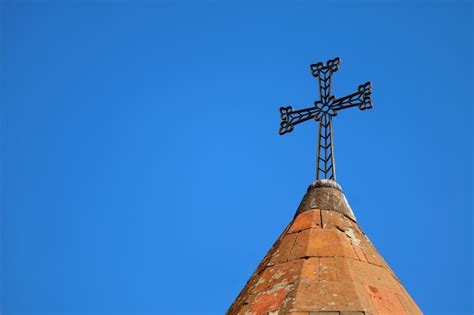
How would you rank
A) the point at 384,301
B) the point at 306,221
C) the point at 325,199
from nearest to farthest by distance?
the point at 384,301 < the point at 306,221 < the point at 325,199

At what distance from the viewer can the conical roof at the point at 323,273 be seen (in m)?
3.27

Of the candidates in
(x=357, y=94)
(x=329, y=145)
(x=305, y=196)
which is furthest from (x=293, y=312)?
(x=357, y=94)

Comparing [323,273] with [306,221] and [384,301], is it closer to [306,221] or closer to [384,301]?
[384,301]

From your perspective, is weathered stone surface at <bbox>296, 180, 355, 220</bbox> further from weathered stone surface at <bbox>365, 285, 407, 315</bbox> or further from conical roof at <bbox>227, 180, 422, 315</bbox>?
weathered stone surface at <bbox>365, 285, 407, 315</bbox>

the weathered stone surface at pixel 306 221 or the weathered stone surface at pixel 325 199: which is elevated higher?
the weathered stone surface at pixel 325 199

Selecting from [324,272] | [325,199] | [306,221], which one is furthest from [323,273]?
[325,199]

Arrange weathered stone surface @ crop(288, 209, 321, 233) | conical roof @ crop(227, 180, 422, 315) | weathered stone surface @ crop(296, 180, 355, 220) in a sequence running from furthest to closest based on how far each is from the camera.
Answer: weathered stone surface @ crop(296, 180, 355, 220)
weathered stone surface @ crop(288, 209, 321, 233)
conical roof @ crop(227, 180, 422, 315)

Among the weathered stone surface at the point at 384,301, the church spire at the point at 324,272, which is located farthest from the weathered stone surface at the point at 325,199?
the weathered stone surface at the point at 384,301

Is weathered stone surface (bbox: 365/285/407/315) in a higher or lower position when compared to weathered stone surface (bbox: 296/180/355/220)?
lower

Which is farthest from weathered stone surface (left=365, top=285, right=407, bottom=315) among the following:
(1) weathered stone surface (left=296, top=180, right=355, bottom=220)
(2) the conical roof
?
(1) weathered stone surface (left=296, top=180, right=355, bottom=220)

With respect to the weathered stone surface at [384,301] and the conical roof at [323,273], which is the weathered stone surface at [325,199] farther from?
the weathered stone surface at [384,301]

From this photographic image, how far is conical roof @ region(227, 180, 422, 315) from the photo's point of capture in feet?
10.7

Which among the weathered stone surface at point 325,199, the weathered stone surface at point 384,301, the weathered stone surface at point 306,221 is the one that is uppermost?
the weathered stone surface at point 325,199

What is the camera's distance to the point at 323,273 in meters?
3.49
